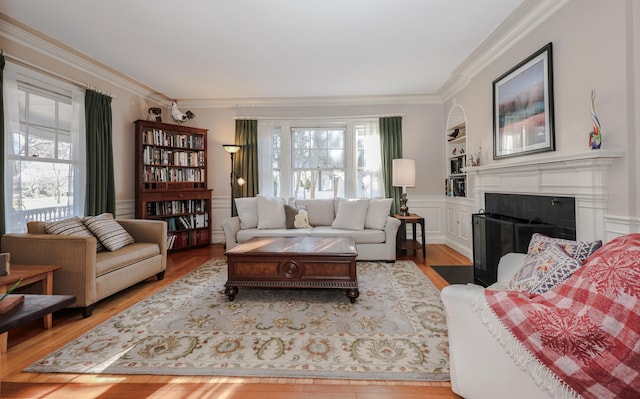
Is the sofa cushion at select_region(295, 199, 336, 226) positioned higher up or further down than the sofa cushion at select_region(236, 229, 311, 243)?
higher up

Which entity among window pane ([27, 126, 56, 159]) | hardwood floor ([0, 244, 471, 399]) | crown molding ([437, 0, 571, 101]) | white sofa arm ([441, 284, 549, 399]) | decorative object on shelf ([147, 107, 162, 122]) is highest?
crown molding ([437, 0, 571, 101])

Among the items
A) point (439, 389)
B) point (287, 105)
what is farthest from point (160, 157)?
point (439, 389)

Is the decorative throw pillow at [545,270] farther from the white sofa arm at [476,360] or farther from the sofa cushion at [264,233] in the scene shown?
the sofa cushion at [264,233]

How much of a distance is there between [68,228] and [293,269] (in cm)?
212

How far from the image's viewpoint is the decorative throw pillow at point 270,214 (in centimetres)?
420

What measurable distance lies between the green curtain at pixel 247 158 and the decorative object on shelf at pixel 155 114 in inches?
49.6

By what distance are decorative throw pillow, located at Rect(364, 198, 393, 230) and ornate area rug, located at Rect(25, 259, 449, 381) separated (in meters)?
1.26

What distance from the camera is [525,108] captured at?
281cm

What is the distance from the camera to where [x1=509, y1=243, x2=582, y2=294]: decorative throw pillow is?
128 cm

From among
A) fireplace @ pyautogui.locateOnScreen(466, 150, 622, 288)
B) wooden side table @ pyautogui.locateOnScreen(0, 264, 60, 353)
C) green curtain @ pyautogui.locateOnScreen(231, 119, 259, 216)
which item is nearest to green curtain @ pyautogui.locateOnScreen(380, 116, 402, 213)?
fireplace @ pyautogui.locateOnScreen(466, 150, 622, 288)

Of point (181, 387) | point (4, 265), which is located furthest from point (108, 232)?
point (181, 387)

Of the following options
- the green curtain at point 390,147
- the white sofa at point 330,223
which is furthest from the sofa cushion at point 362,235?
the green curtain at point 390,147

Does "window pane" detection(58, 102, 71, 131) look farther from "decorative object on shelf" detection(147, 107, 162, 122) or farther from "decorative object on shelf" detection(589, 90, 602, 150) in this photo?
"decorative object on shelf" detection(589, 90, 602, 150)

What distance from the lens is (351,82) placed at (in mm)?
4285
